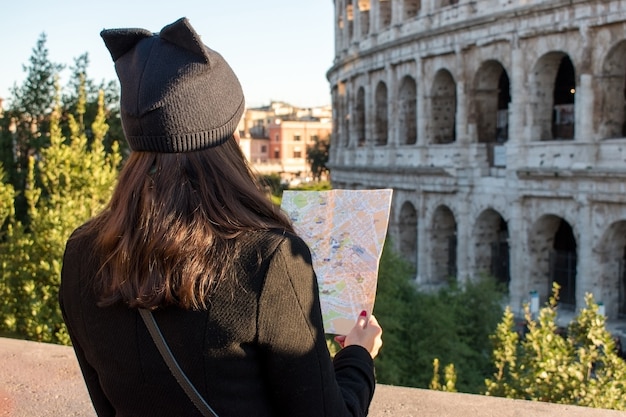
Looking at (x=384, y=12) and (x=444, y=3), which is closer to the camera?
(x=444, y=3)

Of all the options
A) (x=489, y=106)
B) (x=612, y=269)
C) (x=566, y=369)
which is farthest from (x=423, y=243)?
(x=566, y=369)

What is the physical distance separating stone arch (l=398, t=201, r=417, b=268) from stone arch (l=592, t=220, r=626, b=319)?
301 inches

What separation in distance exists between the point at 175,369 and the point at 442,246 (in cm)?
2378

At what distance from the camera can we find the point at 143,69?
7.14 feet

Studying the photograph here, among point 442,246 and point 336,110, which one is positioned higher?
point 336,110

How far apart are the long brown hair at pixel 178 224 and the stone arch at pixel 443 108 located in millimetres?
22985

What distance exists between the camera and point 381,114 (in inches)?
1129

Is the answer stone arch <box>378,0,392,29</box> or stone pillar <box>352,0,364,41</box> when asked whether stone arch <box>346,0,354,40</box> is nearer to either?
stone pillar <box>352,0,364,41</box>

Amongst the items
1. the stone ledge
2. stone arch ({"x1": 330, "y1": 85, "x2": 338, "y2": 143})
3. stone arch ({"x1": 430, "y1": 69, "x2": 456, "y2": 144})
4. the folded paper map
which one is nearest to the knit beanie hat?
the folded paper map

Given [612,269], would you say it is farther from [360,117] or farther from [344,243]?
[344,243]

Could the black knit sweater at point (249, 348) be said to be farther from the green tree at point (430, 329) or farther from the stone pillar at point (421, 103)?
the stone pillar at point (421, 103)

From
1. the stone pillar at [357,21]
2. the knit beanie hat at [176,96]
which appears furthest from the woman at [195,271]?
the stone pillar at [357,21]

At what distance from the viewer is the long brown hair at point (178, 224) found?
79.2 inches

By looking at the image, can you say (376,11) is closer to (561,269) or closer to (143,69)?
(561,269)
